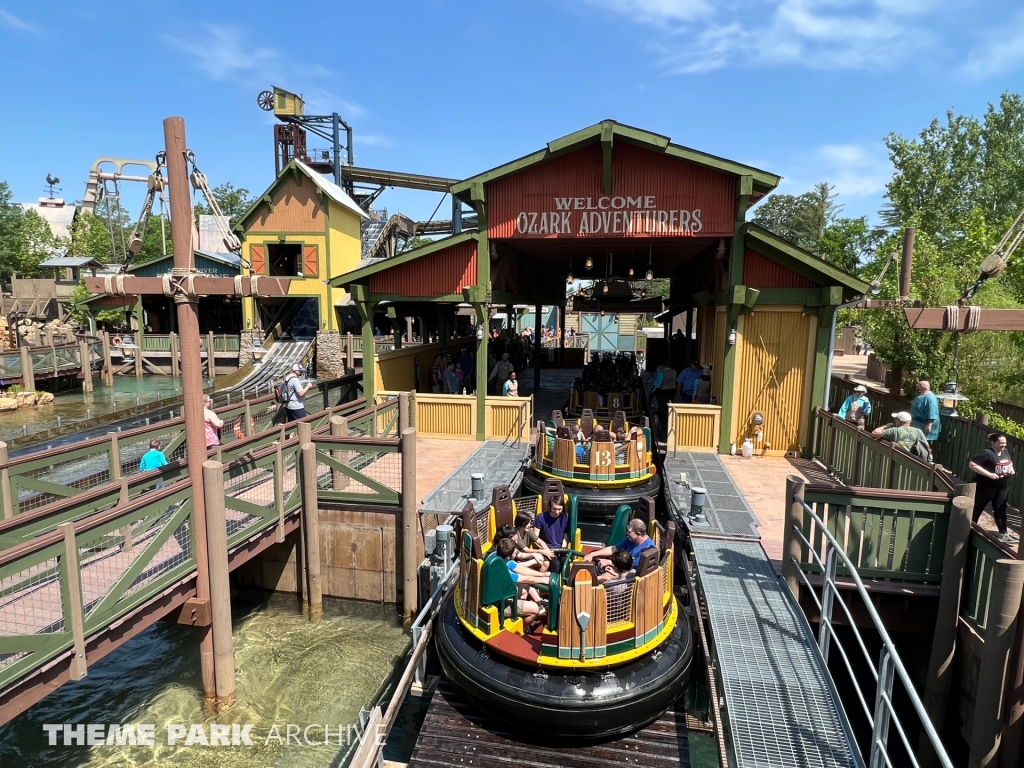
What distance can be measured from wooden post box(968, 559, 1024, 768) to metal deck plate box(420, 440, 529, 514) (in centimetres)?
636

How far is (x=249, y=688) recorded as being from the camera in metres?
7.58

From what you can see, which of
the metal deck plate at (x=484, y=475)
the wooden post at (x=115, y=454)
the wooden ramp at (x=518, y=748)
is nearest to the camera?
the wooden ramp at (x=518, y=748)

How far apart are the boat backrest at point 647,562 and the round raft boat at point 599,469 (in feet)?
14.1

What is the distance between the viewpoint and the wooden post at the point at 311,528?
28.8 ft

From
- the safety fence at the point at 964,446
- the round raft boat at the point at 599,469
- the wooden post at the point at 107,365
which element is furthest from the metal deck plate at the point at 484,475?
the wooden post at the point at 107,365

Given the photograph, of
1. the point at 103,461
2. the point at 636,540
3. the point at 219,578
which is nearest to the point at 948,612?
the point at 636,540

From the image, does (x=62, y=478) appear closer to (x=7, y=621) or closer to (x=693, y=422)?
(x=7, y=621)

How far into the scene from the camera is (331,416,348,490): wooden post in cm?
929

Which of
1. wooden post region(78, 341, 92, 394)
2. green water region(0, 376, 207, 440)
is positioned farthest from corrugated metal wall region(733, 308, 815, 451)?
wooden post region(78, 341, 92, 394)

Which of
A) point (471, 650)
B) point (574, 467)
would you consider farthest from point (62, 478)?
point (574, 467)

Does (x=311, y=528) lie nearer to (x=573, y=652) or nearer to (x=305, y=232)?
(x=573, y=652)

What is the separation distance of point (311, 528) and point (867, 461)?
876 centimetres

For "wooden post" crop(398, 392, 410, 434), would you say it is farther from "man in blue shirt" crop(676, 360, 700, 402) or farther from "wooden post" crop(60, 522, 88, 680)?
"wooden post" crop(60, 522, 88, 680)

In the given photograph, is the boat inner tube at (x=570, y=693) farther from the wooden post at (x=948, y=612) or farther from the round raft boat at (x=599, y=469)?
the round raft boat at (x=599, y=469)
